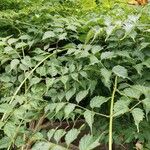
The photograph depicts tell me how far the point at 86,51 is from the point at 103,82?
0.16m

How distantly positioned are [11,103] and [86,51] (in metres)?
0.38

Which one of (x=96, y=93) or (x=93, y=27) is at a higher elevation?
(x=93, y=27)

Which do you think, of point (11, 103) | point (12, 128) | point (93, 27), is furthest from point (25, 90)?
point (93, 27)

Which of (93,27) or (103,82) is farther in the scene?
(93,27)

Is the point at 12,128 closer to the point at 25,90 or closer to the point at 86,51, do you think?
the point at 25,90

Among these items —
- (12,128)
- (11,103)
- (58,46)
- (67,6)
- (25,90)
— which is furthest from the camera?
(67,6)

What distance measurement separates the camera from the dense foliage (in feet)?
5.06

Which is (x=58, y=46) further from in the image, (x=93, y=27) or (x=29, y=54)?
(x=93, y=27)

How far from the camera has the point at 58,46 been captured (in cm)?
203

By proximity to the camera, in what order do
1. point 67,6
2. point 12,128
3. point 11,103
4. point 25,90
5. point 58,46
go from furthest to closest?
point 67,6 → point 58,46 → point 25,90 → point 11,103 → point 12,128

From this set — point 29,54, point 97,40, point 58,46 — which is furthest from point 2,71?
point 97,40

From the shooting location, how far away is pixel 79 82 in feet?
5.35

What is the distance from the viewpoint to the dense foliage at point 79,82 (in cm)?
154

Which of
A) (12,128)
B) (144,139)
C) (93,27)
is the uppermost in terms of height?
(93,27)
